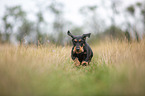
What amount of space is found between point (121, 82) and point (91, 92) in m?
0.53

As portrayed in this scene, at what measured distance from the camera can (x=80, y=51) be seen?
4000 millimetres

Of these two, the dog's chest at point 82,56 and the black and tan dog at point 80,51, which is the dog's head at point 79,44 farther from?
the dog's chest at point 82,56

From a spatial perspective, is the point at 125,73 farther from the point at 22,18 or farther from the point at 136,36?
the point at 22,18

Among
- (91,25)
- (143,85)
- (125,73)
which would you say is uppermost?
(91,25)

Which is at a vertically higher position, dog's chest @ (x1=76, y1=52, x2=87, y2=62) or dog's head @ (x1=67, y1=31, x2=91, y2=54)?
dog's head @ (x1=67, y1=31, x2=91, y2=54)

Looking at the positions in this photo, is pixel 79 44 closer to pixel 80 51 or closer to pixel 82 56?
pixel 80 51

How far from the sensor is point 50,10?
24.0 m

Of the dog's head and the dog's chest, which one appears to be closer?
the dog's head

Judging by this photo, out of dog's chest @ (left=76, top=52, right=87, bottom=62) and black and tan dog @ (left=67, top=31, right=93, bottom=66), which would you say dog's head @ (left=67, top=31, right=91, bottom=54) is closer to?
black and tan dog @ (left=67, top=31, right=93, bottom=66)

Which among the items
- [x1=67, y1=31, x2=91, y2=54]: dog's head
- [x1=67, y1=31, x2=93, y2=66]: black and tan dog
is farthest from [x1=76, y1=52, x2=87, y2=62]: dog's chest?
[x1=67, y1=31, x2=91, y2=54]: dog's head

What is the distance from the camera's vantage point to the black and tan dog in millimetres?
3980

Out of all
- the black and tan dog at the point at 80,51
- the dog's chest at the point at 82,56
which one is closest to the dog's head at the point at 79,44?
the black and tan dog at the point at 80,51

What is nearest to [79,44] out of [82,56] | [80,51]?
[80,51]

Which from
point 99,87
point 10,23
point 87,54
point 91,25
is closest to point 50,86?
point 99,87
